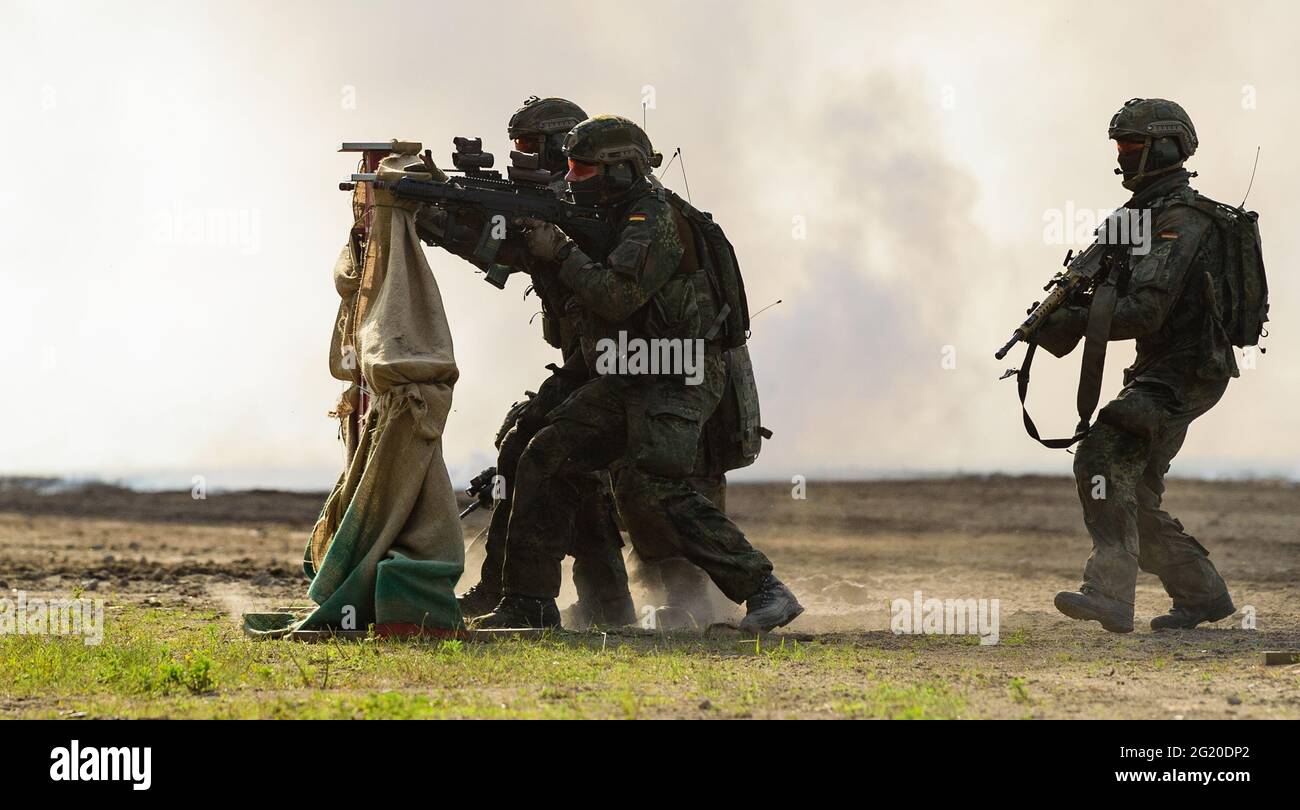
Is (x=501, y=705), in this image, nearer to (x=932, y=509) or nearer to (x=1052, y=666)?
(x=1052, y=666)

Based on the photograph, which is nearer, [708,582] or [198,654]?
[198,654]

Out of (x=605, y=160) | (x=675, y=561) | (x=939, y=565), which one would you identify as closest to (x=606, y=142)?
(x=605, y=160)

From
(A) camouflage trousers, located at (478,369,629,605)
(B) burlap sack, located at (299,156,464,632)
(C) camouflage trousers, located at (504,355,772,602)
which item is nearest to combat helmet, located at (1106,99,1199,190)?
(C) camouflage trousers, located at (504,355,772,602)

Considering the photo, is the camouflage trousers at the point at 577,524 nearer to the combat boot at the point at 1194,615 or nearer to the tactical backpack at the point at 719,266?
the tactical backpack at the point at 719,266

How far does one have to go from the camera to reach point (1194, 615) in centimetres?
1027

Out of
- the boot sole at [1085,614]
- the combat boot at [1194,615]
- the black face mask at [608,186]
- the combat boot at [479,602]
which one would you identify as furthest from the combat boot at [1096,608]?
the black face mask at [608,186]

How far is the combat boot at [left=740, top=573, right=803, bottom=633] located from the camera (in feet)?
30.3

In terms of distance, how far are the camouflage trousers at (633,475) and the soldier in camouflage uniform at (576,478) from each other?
18cm

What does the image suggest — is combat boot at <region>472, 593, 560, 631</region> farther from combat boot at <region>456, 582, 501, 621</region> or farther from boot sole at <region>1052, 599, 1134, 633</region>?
boot sole at <region>1052, 599, 1134, 633</region>

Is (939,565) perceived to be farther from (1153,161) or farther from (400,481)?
(400,481)

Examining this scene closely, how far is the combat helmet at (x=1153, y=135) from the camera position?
10.1m
